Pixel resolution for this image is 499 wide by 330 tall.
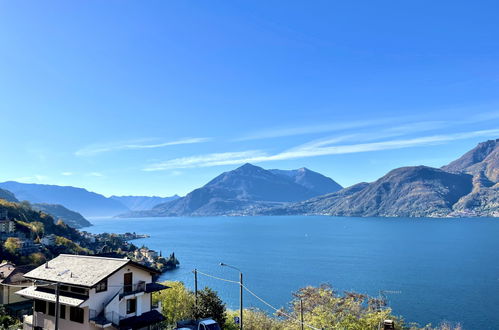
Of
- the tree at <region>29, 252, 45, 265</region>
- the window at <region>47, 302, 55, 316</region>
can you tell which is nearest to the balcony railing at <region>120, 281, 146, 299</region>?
the window at <region>47, 302, 55, 316</region>

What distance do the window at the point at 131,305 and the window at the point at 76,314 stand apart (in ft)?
11.8

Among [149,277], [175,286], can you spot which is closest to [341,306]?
[175,286]

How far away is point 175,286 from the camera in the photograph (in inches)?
2148

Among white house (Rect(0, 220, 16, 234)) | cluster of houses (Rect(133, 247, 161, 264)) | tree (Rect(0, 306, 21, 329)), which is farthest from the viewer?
cluster of houses (Rect(133, 247, 161, 264))

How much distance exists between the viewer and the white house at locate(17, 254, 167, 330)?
96.2ft

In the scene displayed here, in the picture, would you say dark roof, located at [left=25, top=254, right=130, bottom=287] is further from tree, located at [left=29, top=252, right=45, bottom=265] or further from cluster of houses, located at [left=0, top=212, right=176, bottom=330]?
tree, located at [left=29, top=252, right=45, bottom=265]

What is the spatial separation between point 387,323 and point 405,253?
16656 centimetres

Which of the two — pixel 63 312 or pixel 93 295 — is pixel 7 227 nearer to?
pixel 63 312

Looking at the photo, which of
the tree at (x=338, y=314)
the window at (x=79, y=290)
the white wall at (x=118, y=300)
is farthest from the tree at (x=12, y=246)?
the white wall at (x=118, y=300)

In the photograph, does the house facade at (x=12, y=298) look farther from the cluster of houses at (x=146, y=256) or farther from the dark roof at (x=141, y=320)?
the cluster of houses at (x=146, y=256)

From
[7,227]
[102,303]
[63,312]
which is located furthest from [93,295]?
[7,227]

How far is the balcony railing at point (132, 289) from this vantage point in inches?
1228

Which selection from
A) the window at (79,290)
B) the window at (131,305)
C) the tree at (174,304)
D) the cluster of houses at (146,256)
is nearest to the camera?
the window at (79,290)

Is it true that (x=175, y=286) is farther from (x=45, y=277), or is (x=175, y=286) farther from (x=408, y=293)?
(x=408, y=293)
